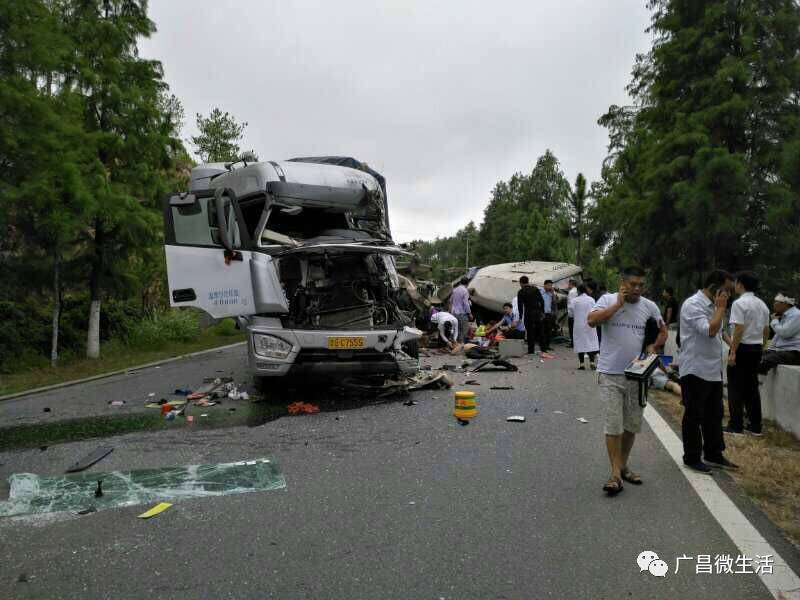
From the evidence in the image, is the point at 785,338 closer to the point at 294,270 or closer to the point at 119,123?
the point at 294,270

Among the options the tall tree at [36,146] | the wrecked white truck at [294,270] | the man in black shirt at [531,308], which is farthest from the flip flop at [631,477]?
the tall tree at [36,146]

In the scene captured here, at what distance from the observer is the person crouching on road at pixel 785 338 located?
22.1 feet

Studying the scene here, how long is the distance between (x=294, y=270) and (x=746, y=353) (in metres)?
5.14

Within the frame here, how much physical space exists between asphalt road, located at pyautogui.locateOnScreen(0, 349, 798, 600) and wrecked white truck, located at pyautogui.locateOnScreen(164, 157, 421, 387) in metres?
1.64

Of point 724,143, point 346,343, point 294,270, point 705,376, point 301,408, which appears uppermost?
point 724,143

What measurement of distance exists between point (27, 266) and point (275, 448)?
821cm

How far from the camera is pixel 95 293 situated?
1359 centimetres

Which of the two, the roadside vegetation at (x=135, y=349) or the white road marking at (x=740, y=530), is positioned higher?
the roadside vegetation at (x=135, y=349)

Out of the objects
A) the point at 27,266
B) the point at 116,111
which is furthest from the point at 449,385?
the point at 116,111

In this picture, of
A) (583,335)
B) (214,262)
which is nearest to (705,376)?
(214,262)

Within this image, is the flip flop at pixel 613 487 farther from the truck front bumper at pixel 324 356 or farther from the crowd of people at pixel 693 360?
the truck front bumper at pixel 324 356

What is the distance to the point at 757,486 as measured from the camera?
4590mm

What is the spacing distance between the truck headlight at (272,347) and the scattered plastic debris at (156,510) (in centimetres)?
334

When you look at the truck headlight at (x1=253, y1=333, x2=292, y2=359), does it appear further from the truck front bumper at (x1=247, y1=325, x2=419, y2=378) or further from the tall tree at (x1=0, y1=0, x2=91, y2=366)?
the tall tree at (x1=0, y1=0, x2=91, y2=366)
